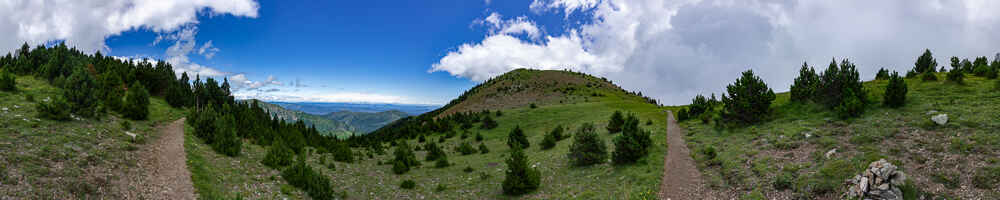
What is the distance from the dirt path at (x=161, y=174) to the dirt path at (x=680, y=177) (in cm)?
2207

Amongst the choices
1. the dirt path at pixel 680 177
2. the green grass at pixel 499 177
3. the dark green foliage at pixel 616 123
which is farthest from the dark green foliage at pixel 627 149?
the dark green foliage at pixel 616 123

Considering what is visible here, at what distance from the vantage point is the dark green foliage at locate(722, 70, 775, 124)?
88.2 ft

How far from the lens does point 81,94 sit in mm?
22531

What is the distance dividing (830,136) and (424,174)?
28.0 metres

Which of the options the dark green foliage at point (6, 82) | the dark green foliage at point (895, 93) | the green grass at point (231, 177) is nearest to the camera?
the green grass at point (231, 177)

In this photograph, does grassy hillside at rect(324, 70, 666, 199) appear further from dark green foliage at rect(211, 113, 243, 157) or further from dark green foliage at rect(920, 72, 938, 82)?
dark green foliage at rect(920, 72, 938, 82)

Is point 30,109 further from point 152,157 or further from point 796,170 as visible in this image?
point 796,170

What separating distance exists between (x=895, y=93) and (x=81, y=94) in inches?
2116

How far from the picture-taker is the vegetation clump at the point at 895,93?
20453 millimetres

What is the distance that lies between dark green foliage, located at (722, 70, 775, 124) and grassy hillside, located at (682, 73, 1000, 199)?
210 centimetres

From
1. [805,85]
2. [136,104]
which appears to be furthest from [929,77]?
[136,104]

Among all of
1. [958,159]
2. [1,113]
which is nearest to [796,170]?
[958,159]

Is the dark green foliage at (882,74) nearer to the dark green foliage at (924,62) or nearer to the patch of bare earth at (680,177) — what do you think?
the dark green foliage at (924,62)

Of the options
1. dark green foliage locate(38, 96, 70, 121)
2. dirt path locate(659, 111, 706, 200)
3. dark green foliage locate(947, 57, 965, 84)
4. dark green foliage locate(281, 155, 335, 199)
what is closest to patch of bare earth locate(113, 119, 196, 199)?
dark green foliage locate(281, 155, 335, 199)
